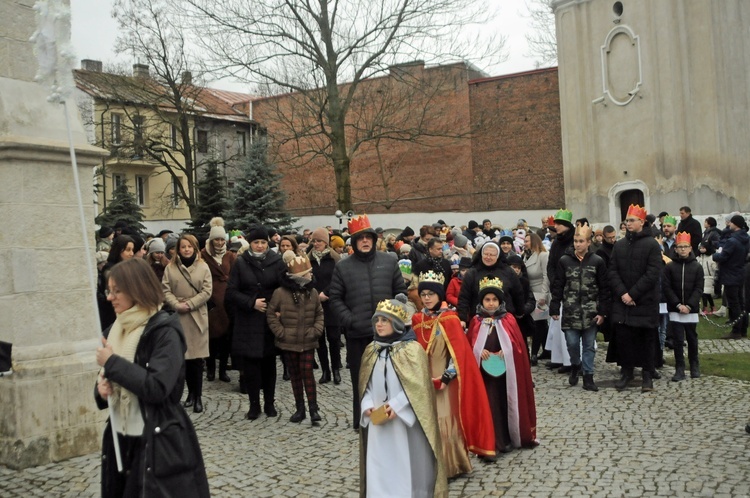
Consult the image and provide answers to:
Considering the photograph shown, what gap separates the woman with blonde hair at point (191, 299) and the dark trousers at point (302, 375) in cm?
118

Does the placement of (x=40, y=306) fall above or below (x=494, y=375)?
above

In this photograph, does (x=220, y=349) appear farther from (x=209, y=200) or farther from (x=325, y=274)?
(x=209, y=200)

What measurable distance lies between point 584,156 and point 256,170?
1223cm

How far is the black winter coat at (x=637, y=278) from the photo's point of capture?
9875 millimetres

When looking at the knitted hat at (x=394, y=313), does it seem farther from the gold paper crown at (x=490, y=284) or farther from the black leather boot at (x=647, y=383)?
the black leather boot at (x=647, y=383)

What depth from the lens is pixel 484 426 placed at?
7047 mm

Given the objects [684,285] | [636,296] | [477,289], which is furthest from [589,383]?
[477,289]

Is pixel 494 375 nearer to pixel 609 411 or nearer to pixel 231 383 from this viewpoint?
pixel 609 411

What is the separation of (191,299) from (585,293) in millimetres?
5145

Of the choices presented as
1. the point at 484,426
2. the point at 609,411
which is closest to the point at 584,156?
the point at 609,411

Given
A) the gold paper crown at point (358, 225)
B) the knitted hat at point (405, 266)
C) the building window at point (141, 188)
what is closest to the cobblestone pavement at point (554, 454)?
the knitted hat at point (405, 266)

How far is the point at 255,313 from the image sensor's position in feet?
30.5

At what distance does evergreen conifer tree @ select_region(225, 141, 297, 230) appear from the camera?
28.6 m

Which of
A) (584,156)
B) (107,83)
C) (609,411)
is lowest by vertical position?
(609,411)
